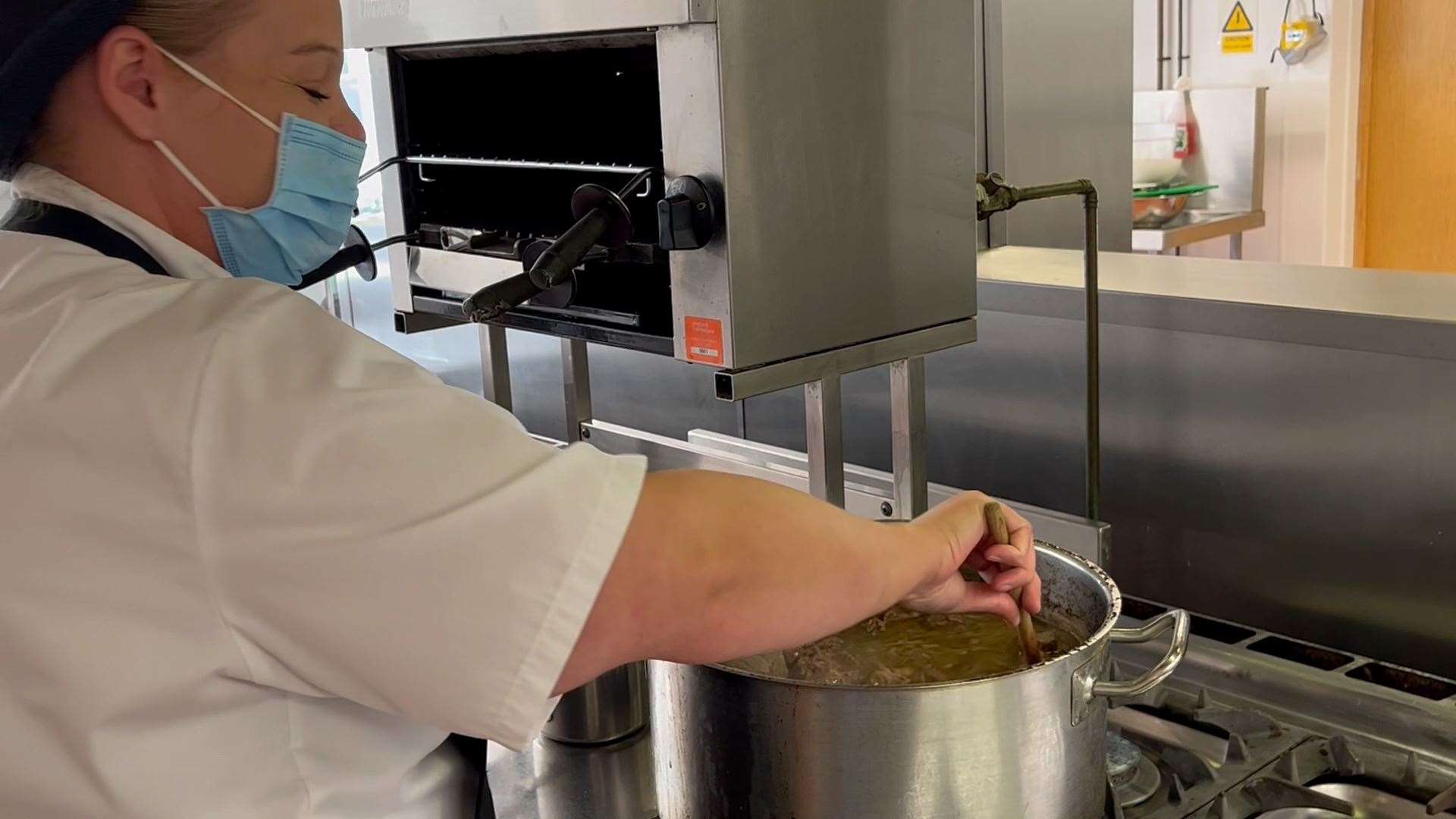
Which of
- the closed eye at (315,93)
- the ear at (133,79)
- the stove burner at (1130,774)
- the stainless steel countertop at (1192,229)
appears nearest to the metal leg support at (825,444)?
the stove burner at (1130,774)

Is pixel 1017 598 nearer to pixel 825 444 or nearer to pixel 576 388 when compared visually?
pixel 825 444

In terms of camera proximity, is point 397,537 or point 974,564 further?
point 974,564

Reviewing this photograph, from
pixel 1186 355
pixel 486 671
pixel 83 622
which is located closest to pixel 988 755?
pixel 486 671

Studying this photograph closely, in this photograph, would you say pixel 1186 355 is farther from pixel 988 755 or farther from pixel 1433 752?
pixel 988 755

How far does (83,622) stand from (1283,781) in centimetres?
92

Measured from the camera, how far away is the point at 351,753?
747 millimetres

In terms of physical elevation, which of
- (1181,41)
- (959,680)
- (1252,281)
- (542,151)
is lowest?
(959,680)

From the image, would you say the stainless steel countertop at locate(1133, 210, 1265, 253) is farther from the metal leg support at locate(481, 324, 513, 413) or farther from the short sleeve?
the short sleeve

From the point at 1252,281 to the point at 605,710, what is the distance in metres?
0.92

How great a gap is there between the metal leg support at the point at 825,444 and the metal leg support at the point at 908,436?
0.22 ft

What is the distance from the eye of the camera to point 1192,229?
3822 mm

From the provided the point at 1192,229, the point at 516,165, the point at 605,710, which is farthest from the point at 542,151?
the point at 1192,229

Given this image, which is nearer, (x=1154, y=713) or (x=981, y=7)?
(x=1154, y=713)

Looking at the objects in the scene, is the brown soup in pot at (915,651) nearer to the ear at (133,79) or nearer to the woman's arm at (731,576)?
the woman's arm at (731,576)
